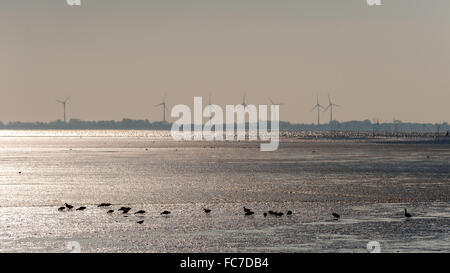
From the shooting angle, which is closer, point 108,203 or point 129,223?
point 129,223

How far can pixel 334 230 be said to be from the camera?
33.8m

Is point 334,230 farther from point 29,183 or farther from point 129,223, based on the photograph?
point 29,183

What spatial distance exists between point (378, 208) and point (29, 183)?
102 ft

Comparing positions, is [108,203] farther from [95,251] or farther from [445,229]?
[445,229]

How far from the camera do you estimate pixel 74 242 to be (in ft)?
101

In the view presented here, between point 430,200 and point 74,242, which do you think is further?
point 430,200

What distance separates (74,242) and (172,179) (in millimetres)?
34698
